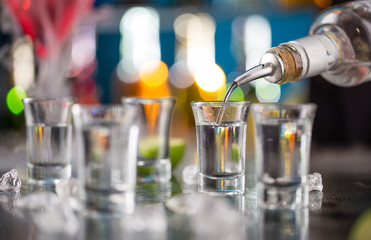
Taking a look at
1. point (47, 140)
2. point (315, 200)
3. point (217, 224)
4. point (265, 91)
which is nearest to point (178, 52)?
point (265, 91)

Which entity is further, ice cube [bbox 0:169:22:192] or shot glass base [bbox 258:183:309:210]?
ice cube [bbox 0:169:22:192]

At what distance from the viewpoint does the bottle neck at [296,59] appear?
95 cm

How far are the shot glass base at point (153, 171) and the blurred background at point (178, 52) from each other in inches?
33.3

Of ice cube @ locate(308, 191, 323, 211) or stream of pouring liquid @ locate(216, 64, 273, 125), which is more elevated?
stream of pouring liquid @ locate(216, 64, 273, 125)

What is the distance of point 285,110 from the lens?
842 millimetres

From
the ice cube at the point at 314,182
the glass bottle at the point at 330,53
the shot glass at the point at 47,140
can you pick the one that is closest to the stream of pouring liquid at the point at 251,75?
the glass bottle at the point at 330,53

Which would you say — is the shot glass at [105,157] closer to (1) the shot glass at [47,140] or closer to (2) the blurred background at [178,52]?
(1) the shot glass at [47,140]

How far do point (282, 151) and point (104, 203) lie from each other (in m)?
0.28

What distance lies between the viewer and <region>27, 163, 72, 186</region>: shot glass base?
106 cm

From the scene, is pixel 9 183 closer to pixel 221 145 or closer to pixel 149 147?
pixel 149 147

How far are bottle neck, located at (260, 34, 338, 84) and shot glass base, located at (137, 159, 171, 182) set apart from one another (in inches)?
12.2

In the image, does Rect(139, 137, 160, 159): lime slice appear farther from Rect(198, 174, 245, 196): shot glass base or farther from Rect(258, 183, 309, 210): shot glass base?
Rect(258, 183, 309, 210): shot glass base

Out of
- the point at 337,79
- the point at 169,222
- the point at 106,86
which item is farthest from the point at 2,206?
the point at 106,86

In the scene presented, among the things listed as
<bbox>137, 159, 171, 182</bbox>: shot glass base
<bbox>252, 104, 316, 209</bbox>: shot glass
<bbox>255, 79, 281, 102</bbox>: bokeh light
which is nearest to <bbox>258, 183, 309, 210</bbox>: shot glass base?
<bbox>252, 104, 316, 209</bbox>: shot glass
